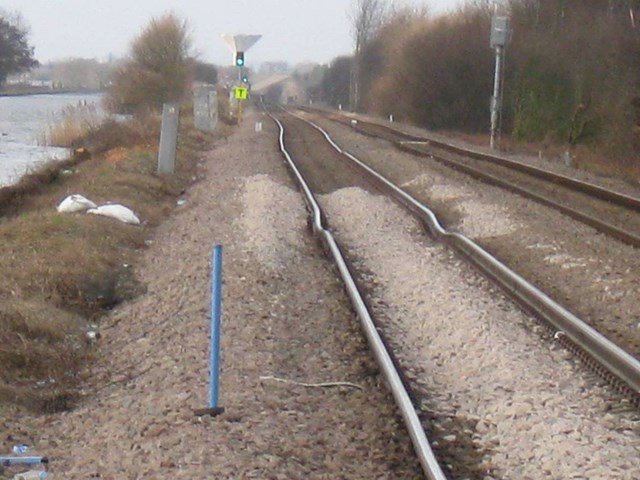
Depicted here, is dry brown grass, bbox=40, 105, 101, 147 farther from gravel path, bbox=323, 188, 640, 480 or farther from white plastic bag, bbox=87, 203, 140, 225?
gravel path, bbox=323, 188, 640, 480

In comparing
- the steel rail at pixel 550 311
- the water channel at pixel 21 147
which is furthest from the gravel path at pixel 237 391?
the water channel at pixel 21 147

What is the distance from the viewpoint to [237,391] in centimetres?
781

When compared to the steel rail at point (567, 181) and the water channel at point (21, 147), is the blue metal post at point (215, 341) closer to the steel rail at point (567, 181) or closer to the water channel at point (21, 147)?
the steel rail at point (567, 181)

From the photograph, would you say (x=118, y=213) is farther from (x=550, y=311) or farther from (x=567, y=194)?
(x=550, y=311)

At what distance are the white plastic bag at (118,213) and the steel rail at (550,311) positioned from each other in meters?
4.95

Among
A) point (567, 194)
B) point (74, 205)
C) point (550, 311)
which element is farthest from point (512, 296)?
point (567, 194)

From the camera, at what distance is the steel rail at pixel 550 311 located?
7.96m

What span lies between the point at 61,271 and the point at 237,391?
16.7ft

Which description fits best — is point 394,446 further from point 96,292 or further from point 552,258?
point 552,258

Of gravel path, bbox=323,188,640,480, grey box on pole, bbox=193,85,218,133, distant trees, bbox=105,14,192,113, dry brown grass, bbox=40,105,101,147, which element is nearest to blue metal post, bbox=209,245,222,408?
gravel path, bbox=323,188,640,480

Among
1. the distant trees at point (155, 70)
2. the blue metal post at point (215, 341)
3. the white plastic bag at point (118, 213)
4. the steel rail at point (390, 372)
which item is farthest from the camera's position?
the distant trees at point (155, 70)

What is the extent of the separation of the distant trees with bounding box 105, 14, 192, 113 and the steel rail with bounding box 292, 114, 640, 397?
51.6m

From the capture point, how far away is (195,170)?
28.8 meters

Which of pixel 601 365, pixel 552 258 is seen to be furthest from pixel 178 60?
pixel 601 365
